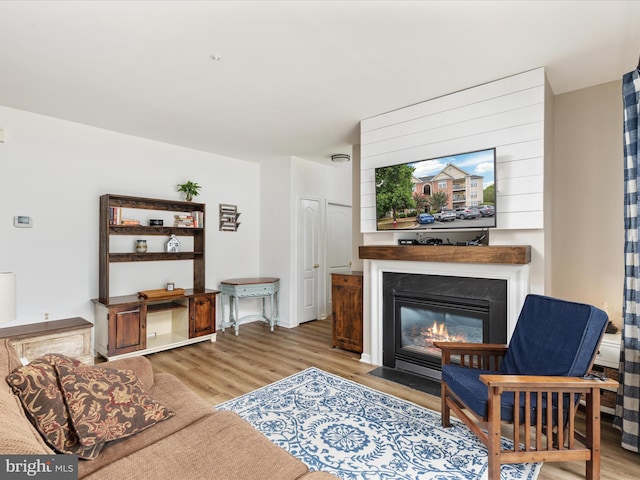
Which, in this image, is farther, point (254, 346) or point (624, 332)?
point (254, 346)

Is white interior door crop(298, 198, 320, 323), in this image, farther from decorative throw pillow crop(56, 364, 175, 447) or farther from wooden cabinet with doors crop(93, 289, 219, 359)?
decorative throw pillow crop(56, 364, 175, 447)

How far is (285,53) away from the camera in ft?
7.99

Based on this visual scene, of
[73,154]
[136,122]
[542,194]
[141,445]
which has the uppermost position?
[136,122]

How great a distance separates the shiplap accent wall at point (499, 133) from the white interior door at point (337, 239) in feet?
8.70

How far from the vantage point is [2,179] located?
3354mm

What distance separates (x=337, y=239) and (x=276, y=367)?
308 cm

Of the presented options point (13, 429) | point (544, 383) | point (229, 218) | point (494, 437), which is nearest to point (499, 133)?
point (544, 383)

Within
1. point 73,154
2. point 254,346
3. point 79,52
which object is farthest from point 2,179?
point 254,346

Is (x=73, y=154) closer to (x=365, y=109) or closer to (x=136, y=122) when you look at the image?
(x=136, y=122)

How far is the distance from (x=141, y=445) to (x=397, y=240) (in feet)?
9.00

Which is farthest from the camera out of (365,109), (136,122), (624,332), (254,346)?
(254,346)

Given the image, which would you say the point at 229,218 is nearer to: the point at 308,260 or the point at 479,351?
the point at 308,260

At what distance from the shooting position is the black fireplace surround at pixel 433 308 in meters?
2.84

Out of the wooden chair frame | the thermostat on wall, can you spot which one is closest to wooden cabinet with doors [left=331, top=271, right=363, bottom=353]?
the wooden chair frame
